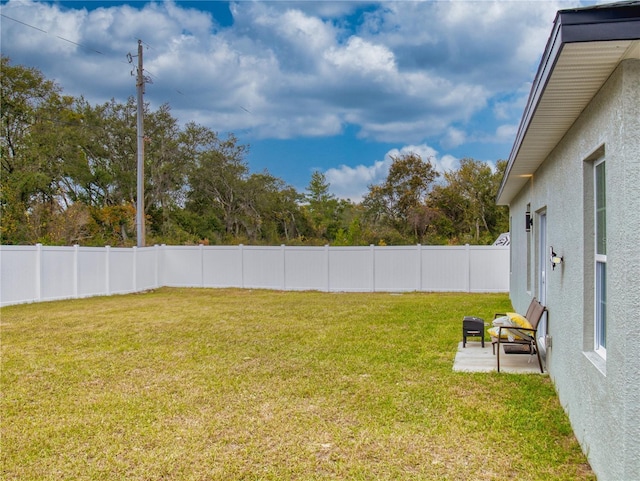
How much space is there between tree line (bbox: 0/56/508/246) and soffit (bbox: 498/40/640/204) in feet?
52.2

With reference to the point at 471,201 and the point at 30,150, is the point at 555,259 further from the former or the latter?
the point at 30,150

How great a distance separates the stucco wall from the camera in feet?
8.27

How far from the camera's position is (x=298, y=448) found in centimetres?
366

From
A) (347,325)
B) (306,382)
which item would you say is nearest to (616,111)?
(306,382)

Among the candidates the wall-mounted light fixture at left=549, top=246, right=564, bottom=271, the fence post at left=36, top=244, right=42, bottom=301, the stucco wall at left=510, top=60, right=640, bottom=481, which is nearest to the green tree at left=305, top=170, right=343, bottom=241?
the fence post at left=36, top=244, right=42, bottom=301

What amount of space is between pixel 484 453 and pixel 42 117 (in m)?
28.7

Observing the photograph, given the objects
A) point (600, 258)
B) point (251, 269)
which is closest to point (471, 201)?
point (251, 269)

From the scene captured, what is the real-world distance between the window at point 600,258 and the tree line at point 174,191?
17087mm

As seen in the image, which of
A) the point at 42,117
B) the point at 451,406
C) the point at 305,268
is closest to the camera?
the point at 451,406

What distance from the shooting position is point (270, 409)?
453 cm

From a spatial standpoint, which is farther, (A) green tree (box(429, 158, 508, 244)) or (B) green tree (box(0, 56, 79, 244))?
(A) green tree (box(429, 158, 508, 244))

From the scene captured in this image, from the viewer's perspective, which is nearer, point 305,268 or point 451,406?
point 451,406

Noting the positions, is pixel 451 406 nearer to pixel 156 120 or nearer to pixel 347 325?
pixel 347 325

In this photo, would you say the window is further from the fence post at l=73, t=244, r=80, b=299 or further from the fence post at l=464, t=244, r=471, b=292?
the fence post at l=73, t=244, r=80, b=299
